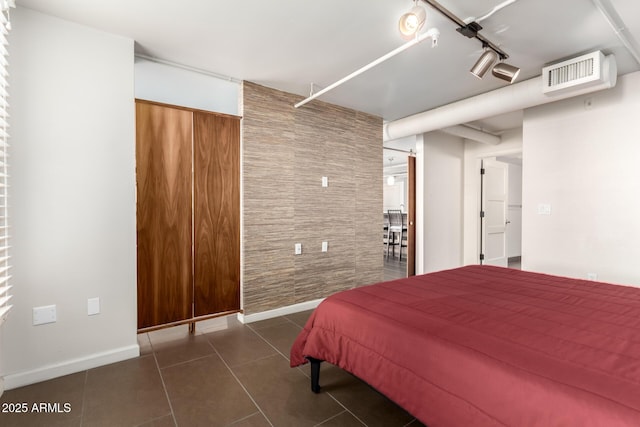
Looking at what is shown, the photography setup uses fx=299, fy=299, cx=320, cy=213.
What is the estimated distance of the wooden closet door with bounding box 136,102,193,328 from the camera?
2537mm

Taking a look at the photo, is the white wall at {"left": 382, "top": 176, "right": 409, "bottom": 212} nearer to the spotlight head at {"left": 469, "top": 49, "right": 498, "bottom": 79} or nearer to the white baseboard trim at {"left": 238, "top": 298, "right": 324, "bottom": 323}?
the white baseboard trim at {"left": 238, "top": 298, "right": 324, "bottom": 323}

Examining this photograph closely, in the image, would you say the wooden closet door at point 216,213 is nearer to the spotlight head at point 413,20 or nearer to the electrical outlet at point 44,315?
the electrical outlet at point 44,315

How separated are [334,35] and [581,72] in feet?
6.88

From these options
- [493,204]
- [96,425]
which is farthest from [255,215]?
[493,204]

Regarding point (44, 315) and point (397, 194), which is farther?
point (397, 194)

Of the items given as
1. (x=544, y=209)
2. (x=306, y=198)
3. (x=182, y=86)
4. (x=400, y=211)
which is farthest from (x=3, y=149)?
(x=400, y=211)

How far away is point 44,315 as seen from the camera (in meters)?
2.03

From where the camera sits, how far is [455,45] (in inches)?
95.0

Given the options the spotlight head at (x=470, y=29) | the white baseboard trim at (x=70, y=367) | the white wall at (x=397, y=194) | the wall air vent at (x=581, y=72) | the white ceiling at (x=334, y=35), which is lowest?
the white baseboard trim at (x=70, y=367)

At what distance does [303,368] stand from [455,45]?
109 inches

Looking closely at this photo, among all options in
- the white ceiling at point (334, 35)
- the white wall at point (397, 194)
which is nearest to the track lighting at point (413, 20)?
the white ceiling at point (334, 35)

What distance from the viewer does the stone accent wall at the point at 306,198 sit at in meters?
3.14

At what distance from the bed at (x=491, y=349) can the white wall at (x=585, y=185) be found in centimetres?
138

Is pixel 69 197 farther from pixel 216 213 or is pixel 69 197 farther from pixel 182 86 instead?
pixel 182 86
